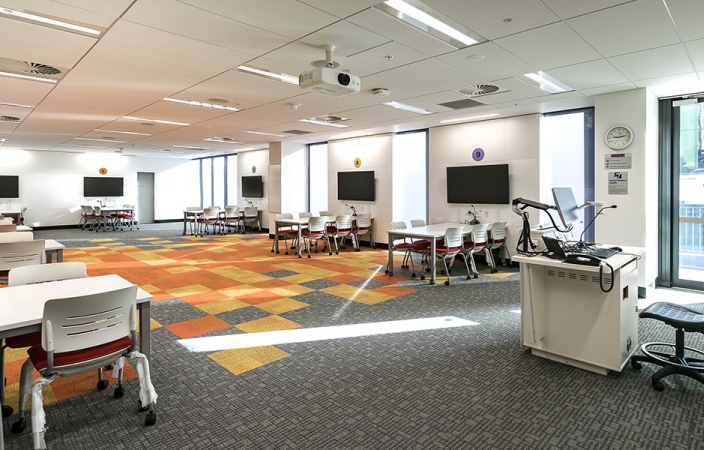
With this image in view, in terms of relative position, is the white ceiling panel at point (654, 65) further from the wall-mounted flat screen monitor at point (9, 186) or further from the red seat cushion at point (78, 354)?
the wall-mounted flat screen monitor at point (9, 186)

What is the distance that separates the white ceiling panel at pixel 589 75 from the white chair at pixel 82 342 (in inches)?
205

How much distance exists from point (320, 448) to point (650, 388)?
249cm

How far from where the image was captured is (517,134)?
8.28 m

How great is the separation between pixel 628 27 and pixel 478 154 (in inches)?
200

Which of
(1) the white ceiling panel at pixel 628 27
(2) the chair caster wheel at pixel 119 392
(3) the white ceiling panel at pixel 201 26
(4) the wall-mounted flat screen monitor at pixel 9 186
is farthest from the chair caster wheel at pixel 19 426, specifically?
(4) the wall-mounted flat screen monitor at pixel 9 186

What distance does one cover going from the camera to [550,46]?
14.1 feet

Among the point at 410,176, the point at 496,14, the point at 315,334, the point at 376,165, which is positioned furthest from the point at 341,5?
the point at 376,165

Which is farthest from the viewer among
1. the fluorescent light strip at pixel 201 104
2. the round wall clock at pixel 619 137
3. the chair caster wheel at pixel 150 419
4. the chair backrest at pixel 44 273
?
the fluorescent light strip at pixel 201 104

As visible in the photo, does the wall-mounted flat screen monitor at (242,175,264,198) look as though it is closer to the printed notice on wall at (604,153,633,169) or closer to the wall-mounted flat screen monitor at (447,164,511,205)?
the wall-mounted flat screen monitor at (447,164,511,205)

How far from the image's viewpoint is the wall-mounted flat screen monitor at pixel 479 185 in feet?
27.8

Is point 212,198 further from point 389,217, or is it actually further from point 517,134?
point 517,134

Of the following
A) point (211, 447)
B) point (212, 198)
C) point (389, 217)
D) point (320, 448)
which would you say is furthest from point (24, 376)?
point (212, 198)

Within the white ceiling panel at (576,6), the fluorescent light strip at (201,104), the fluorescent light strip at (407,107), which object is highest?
the fluorescent light strip at (201,104)

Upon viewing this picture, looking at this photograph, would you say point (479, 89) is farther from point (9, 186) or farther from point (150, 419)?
point (9, 186)
